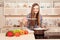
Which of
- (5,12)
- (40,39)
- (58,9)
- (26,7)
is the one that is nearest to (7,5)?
(5,12)

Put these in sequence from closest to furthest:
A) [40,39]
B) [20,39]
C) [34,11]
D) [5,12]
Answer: [20,39] → [40,39] → [34,11] → [5,12]

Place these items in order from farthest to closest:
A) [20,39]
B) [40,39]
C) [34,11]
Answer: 1. [34,11]
2. [40,39]
3. [20,39]

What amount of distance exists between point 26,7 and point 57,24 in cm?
98

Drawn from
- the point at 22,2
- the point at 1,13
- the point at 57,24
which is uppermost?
the point at 22,2

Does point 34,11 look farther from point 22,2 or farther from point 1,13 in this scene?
point 1,13

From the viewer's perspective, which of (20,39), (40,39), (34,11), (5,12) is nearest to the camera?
(20,39)

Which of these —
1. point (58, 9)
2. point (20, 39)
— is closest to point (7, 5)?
point (58, 9)

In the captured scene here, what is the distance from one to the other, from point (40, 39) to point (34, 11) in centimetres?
133

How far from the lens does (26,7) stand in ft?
13.9

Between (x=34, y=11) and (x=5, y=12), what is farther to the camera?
(x=5, y=12)

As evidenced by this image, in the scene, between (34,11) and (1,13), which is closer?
(34,11)

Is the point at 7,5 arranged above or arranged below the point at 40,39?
above

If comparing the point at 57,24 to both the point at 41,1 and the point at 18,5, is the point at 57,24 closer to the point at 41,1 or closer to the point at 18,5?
the point at 41,1

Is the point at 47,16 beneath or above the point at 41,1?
beneath
